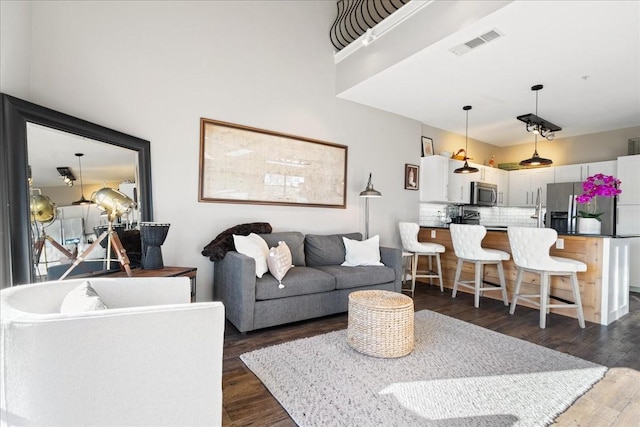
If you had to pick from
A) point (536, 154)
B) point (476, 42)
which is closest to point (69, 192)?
point (476, 42)

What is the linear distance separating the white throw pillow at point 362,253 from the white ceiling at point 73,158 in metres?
2.39

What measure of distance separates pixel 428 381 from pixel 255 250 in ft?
5.79

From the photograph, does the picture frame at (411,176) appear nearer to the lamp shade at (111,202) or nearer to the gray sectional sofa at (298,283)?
the gray sectional sofa at (298,283)

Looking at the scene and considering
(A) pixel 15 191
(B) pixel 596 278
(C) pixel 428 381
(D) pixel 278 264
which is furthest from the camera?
(B) pixel 596 278

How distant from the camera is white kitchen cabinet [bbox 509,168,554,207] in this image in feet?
20.0

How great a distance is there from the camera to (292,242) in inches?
139

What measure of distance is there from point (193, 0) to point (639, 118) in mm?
6596

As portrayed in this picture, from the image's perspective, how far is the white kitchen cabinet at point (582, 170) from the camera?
17.3ft

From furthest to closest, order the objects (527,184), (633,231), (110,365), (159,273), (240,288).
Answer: (527,184), (633,231), (240,288), (159,273), (110,365)

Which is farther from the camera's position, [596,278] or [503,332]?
[596,278]

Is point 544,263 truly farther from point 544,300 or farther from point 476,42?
point 476,42

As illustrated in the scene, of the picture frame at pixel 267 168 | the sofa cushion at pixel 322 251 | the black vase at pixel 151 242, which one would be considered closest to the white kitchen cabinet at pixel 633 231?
the picture frame at pixel 267 168

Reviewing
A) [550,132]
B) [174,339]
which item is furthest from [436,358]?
[550,132]

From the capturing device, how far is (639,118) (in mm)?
4891
